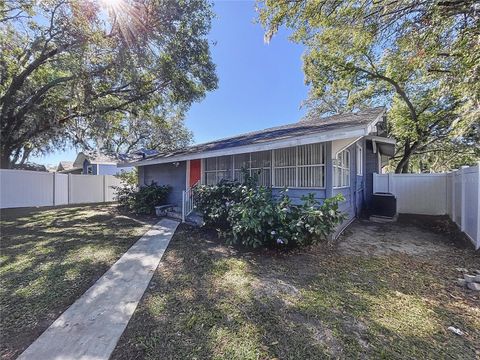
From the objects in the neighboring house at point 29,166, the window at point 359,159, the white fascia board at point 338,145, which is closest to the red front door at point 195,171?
the white fascia board at point 338,145

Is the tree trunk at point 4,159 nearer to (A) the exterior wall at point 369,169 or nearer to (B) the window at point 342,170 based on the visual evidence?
(B) the window at point 342,170

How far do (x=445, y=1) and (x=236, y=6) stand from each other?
682 cm

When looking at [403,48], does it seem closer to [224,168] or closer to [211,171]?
[224,168]

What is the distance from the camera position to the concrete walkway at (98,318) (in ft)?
7.64

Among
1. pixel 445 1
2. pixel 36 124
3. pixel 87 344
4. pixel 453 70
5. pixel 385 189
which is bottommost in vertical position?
pixel 87 344

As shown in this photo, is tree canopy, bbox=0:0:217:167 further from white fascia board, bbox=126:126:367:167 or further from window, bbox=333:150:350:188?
window, bbox=333:150:350:188

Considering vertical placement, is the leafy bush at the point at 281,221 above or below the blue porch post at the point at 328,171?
below

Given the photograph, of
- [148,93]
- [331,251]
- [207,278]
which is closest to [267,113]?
[148,93]

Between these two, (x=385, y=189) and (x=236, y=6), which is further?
(x=385, y=189)

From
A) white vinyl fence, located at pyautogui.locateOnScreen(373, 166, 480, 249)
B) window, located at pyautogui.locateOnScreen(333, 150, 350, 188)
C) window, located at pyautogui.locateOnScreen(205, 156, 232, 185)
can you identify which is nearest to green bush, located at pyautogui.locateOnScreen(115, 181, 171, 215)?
window, located at pyautogui.locateOnScreen(205, 156, 232, 185)

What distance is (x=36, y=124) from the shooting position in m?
11.6

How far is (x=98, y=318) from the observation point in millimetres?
2879

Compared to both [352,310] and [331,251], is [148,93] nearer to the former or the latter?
[331,251]

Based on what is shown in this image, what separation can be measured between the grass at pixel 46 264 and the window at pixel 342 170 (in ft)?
19.0
